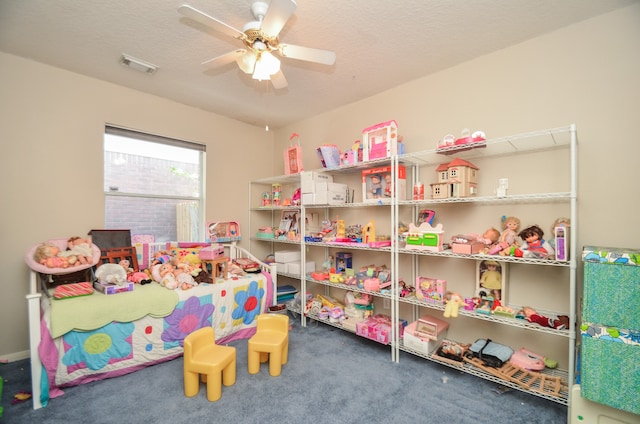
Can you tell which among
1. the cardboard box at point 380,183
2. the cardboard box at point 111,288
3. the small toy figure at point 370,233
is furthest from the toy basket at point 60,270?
the cardboard box at point 380,183

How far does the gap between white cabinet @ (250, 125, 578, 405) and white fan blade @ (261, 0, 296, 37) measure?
1426mm

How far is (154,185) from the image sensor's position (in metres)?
3.35

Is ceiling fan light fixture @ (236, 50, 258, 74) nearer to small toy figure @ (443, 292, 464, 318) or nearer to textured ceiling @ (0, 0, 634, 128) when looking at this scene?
textured ceiling @ (0, 0, 634, 128)

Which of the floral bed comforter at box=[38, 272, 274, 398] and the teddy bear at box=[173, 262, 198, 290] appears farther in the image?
the teddy bear at box=[173, 262, 198, 290]

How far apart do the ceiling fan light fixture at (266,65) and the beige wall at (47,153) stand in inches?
74.5

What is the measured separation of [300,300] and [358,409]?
1.81m

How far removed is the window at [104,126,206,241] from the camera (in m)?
3.05

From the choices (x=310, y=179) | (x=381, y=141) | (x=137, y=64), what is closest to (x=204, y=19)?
(x=137, y=64)

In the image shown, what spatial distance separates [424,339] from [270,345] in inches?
50.1

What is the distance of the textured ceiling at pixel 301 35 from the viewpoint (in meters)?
1.86

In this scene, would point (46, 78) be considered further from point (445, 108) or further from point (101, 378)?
point (445, 108)

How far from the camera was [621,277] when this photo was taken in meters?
1.50

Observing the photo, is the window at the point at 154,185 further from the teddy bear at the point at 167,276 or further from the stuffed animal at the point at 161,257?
the teddy bear at the point at 167,276

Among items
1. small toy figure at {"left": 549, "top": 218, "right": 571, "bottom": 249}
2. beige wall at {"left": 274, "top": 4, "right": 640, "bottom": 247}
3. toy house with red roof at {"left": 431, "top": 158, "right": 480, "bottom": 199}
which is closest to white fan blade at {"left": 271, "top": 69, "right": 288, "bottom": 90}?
beige wall at {"left": 274, "top": 4, "right": 640, "bottom": 247}
